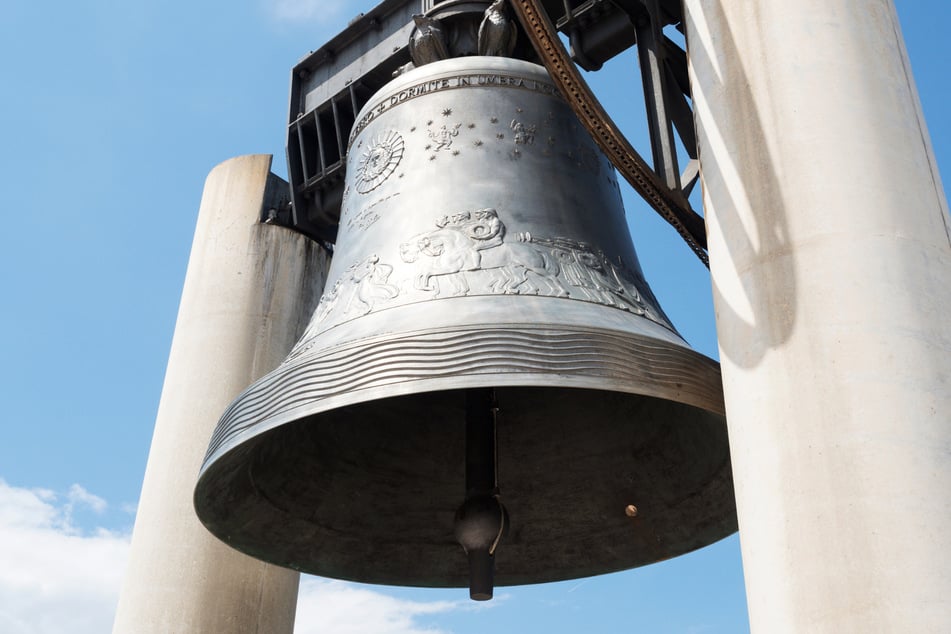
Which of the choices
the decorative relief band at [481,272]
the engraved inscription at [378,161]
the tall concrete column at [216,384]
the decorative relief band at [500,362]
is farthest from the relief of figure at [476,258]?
the tall concrete column at [216,384]

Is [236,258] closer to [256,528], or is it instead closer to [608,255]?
[256,528]

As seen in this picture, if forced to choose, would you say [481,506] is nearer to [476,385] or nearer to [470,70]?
[476,385]

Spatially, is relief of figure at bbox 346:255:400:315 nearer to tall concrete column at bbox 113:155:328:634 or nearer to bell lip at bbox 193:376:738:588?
bell lip at bbox 193:376:738:588

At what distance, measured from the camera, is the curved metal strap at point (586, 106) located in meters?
5.24

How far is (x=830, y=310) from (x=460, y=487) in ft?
9.68

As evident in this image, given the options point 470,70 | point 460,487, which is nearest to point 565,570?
point 460,487

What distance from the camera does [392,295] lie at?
16.5ft

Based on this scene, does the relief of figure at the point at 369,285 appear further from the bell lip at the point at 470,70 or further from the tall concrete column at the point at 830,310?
the tall concrete column at the point at 830,310

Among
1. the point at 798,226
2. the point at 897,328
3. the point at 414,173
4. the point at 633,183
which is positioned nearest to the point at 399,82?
the point at 414,173

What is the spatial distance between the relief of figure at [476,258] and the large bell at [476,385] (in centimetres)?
1

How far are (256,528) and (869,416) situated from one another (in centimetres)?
330

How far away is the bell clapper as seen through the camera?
4.99 m

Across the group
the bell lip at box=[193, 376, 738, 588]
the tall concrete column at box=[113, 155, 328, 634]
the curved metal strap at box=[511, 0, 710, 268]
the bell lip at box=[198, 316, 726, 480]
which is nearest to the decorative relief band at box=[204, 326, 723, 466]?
A: the bell lip at box=[198, 316, 726, 480]

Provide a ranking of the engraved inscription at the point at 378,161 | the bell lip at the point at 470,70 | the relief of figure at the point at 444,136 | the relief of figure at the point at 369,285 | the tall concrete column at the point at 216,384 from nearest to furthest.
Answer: the relief of figure at the point at 369,285
the relief of figure at the point at 444,136
the engraved inscription at the point at 378,161
the bell lip at the point at 470,70
the tall concrete column at the point at 216,384
